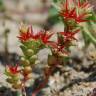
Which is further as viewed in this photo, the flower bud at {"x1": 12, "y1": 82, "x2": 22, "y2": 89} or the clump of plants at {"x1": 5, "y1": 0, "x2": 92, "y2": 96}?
the flower bud at {"x1": 12, "y1": 82, "x2": 22, "y2": 89}

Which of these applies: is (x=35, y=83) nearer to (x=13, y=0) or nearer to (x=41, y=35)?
(x=41, y=35)

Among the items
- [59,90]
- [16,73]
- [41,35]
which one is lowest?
[59,90]

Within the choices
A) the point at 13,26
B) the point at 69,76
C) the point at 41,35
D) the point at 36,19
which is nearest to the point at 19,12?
the point at 36,19

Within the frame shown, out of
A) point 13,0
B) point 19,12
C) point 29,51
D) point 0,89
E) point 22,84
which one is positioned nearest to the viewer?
point 29,51

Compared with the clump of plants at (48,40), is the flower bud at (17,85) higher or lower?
lower

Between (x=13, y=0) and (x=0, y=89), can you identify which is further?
(x=13, y=0)

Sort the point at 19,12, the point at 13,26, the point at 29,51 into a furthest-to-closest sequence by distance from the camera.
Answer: the point at 19,12 → the point at 13,26 → the point at 29,51

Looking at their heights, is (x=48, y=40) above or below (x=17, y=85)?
above

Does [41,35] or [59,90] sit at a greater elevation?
[41,35]

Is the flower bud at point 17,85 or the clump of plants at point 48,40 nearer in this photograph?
the clump of plants at point 48,40

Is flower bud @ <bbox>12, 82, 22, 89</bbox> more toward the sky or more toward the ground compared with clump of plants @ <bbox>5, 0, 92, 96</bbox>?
more toward the ground
